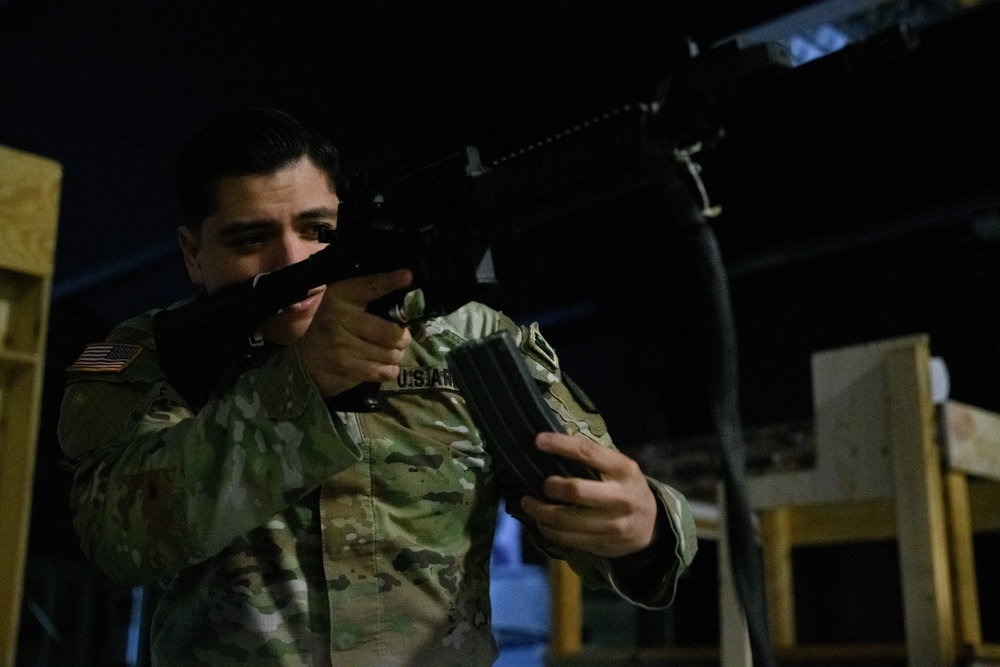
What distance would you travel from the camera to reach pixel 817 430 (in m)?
2.48

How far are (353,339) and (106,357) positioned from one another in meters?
0.38

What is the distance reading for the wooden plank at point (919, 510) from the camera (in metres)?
2.15

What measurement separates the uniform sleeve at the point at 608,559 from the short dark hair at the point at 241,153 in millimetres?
339

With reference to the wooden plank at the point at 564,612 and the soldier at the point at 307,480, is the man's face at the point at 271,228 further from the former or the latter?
the wooden plank at the point at 564,612

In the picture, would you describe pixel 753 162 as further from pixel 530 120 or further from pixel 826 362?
pixel 826 362

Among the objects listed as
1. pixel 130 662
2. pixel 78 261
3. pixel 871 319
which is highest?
pixel 78 261

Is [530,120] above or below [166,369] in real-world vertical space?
above

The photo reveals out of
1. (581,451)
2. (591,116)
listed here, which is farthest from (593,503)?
(591,116)

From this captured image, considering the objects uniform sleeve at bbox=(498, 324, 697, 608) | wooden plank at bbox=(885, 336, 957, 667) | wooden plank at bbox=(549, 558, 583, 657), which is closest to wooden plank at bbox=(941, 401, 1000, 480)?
wooden plank at bbox=(885, 336, 957, 667)

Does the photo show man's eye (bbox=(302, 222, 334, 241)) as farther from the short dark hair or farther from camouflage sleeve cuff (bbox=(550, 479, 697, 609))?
camouflage sleeve cuff (bbox=(550, 479, 697, 609))

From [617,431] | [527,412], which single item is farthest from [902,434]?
[617,431]

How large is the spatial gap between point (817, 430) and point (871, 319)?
240cm

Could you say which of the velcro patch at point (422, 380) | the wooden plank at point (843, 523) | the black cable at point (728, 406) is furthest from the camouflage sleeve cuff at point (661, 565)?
the wooden plank at point (843, 523)

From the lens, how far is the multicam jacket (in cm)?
97
